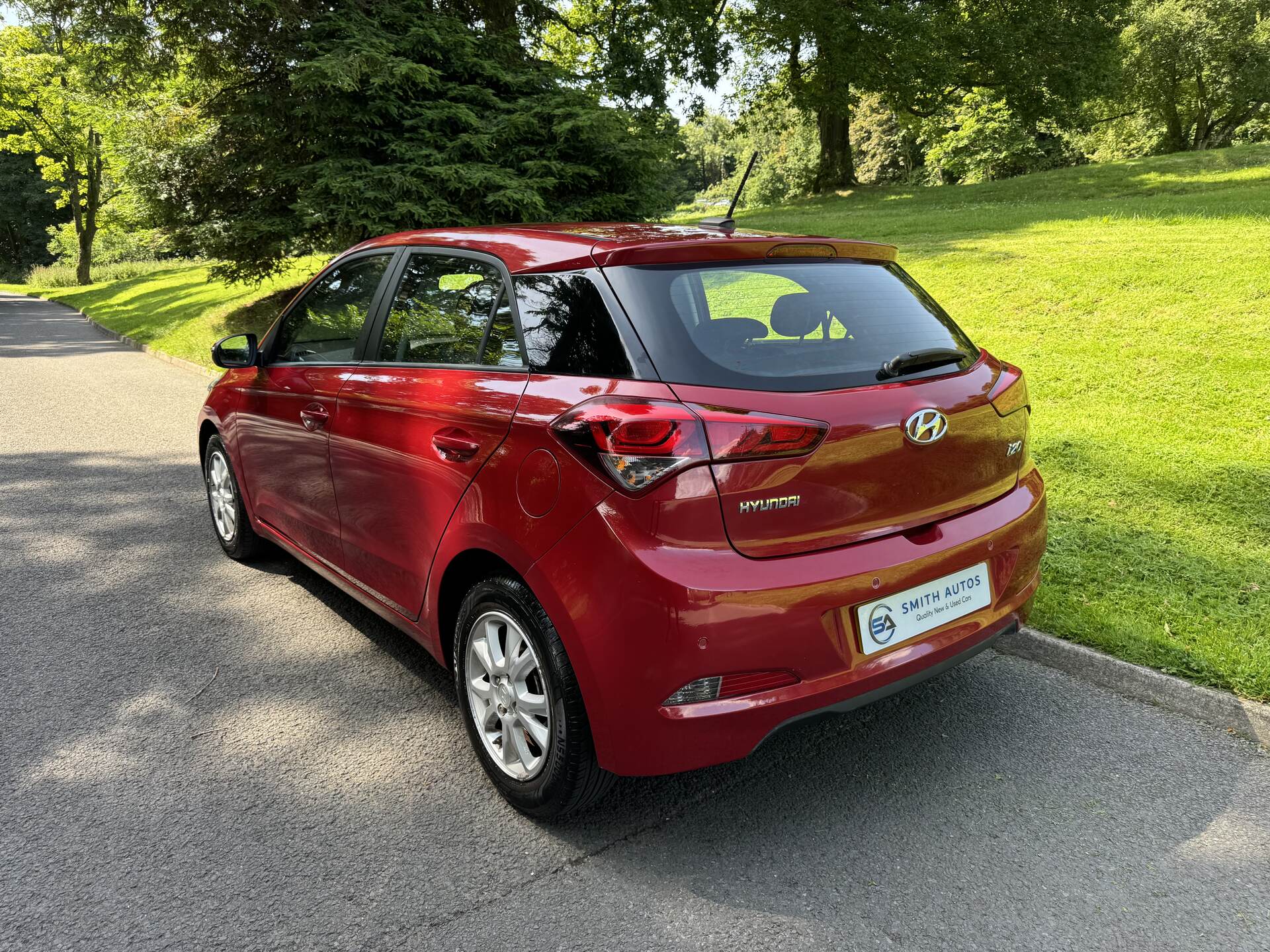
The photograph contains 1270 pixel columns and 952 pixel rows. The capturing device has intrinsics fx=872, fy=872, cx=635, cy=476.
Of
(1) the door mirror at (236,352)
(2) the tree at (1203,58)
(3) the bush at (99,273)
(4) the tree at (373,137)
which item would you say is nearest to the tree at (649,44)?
(4) the tree at (373,137)

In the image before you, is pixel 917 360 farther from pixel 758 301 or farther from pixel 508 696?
pixel 508 696

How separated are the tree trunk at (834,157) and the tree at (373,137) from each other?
15.4 metres

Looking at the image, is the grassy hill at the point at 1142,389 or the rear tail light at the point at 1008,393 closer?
the rear tail light at the point at 1008,393

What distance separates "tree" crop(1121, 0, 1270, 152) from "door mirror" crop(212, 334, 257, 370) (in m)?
40.1

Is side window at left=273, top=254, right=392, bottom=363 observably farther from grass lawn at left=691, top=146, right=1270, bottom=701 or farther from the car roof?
grass lawn at left=691, top=146, right=1270, bottom=701

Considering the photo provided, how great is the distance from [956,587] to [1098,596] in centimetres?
182

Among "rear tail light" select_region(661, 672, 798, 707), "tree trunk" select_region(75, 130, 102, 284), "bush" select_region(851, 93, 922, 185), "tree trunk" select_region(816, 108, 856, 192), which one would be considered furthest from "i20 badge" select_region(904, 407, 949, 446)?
"bush" select_region(851, 93, 922, 185)

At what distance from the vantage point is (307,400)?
12.3 feet

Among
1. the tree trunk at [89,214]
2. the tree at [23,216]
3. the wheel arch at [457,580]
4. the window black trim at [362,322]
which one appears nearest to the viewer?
the wheel arch at [457,580]

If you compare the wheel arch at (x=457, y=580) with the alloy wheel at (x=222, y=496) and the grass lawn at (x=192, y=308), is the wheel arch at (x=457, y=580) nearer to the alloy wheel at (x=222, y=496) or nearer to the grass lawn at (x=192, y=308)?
the alloy wheel at (x=222, y=496)

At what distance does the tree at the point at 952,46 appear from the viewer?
22375mm

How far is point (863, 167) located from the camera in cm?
5619

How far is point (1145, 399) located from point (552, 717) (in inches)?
235

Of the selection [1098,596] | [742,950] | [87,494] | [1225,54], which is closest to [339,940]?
[742,950]
